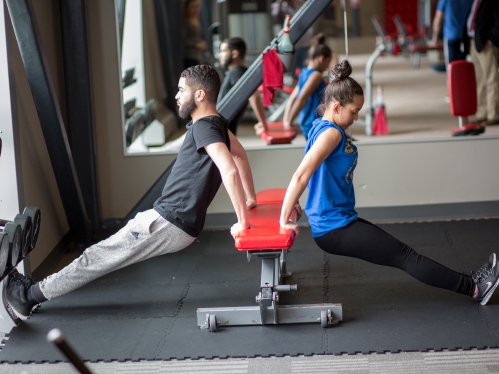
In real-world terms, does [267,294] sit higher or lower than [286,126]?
lower

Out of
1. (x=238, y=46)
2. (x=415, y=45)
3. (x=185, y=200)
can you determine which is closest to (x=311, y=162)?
(x=185, y=200)

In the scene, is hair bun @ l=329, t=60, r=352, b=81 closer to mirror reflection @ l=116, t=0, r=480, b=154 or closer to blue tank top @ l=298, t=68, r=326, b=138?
mirror reflection @ l=116, t=0, r=480, b=154

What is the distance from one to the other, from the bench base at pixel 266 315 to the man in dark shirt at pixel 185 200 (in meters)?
0.40

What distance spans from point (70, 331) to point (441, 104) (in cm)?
404

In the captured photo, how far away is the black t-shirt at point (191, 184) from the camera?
3.18m

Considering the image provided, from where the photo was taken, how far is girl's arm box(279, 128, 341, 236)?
9.85ft

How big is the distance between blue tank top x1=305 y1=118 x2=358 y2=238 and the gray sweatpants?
66 centimetres

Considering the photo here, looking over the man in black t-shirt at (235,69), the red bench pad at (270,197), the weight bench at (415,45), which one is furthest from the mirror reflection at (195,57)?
the weight bench at (415,45)

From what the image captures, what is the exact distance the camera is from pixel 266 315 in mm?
3277

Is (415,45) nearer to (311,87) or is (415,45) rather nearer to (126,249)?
(311,87)

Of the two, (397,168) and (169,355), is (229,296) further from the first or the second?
(397,168)

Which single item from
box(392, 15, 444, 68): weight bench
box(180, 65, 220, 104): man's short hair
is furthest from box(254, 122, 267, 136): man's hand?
box(392, 15, 444, 68): weight bench

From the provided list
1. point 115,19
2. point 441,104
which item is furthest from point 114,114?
point 441,104

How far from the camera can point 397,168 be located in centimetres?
502
